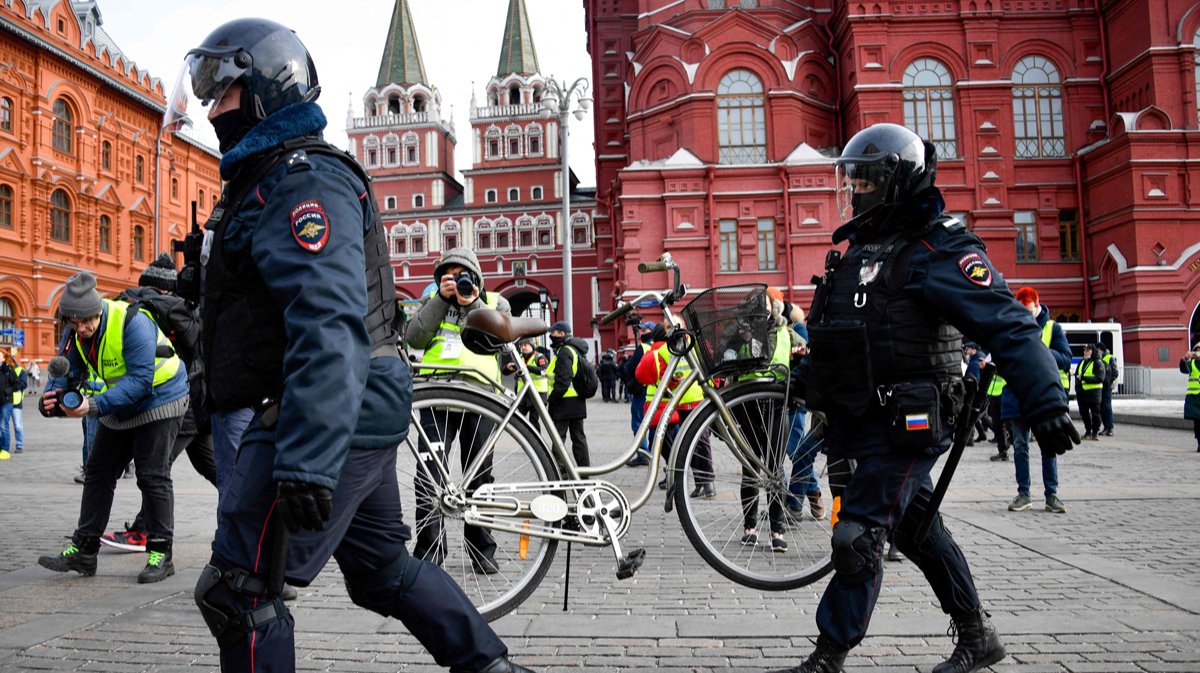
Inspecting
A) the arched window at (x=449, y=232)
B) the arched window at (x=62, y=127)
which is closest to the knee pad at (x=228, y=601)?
the arched window at (x=62, y=127)

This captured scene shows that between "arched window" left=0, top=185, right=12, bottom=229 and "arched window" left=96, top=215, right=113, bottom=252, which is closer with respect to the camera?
"arched window" left=0, top=185, right=12, bottom=229

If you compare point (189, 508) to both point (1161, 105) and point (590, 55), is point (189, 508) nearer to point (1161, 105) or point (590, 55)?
point (1161, 105)

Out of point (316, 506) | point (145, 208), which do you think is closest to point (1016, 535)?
point (316, 506)

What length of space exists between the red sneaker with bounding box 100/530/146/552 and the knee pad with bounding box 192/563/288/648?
4.59 metres

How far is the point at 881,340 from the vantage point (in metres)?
3.30

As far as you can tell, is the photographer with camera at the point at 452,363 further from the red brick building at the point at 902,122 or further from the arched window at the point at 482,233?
the arched window at the point at 482,233

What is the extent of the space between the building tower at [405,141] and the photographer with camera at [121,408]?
6794cm

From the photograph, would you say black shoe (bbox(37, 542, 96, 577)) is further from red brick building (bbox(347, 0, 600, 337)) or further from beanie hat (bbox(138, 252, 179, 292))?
red brick building (bbox(347, 0, 600, 337))

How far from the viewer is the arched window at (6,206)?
127ft

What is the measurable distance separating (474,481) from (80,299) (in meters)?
3.15

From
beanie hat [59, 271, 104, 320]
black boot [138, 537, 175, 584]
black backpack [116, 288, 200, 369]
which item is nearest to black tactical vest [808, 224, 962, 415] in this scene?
black boot [138, 537, 175, 584]

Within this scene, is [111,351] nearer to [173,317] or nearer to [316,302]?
[173,317]

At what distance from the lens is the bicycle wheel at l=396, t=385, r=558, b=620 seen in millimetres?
3955

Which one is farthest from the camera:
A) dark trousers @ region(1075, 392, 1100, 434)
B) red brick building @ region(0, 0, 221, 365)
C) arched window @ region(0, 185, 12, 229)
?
red brick building @ region(0, 0, 221, 365)
